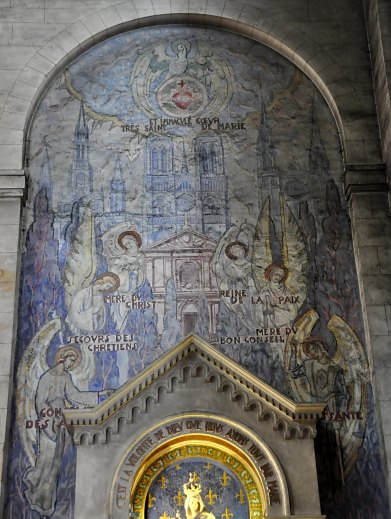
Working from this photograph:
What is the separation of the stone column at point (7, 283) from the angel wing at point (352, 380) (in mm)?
4709

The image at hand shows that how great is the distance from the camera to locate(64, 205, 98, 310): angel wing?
13.7 m

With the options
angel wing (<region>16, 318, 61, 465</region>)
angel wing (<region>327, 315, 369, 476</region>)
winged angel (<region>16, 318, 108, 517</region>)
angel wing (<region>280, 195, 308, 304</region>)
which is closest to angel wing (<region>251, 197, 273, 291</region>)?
angel wing (<region>280, 195, 308, 304</region>)

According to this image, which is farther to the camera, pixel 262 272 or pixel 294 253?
pixel 294 253

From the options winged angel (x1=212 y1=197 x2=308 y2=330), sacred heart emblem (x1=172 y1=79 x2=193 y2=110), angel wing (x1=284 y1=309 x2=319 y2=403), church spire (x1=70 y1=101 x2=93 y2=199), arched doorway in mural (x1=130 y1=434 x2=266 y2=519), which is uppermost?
sacred heart emblem (x1=172 y1=79 x2=193 y2=110)

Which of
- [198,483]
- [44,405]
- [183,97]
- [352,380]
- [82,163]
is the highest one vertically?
[183,97]

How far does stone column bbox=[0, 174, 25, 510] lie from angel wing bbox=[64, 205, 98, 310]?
0.79 m

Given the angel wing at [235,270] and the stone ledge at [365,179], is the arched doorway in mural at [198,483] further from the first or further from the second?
the stone ledge at [365,179]

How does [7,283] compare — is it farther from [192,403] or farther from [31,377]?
[192,403]

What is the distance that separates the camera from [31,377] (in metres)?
13.0

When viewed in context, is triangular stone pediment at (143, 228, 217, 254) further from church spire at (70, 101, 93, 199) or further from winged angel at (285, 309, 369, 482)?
winged angel at (285, 309, 369, 482)

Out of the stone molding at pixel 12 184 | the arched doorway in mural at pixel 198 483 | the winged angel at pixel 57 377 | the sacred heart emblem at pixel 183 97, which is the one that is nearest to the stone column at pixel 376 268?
Result: the arched doorway in mural at pixel 198 483

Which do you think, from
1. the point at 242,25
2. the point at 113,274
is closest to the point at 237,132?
the point at 242,25

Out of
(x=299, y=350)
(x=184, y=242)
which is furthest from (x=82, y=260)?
(x=299, y=350)

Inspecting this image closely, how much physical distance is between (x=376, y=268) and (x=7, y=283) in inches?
218
